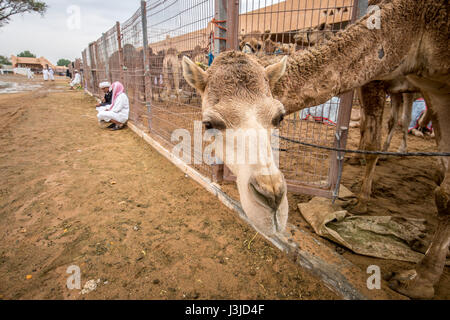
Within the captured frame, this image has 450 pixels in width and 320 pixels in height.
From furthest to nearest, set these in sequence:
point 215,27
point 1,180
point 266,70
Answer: point 1,180, point 215,27, point 266,70

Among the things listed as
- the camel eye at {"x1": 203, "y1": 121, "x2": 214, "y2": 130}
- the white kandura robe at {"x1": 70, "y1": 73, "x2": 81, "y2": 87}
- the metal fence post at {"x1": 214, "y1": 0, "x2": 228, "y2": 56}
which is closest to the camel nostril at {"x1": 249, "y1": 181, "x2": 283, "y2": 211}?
the camel eye at {"x1": 203, "y1": 121, "x2": 214, "y2": 130}

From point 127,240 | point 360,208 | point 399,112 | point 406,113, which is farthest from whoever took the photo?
point 406,113

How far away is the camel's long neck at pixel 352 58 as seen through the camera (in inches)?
91.3

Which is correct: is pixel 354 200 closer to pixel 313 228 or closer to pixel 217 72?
pixel 313 228

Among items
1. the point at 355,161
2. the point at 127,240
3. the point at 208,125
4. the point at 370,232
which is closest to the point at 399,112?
the point at 355,161

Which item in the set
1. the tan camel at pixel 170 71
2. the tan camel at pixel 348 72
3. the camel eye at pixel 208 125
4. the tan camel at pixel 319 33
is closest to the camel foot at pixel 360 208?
the tan camel at pixel 348 72

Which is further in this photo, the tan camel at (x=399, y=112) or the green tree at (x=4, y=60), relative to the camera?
the green tree at (x=4, y=60)

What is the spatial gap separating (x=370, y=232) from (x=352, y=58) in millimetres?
2126

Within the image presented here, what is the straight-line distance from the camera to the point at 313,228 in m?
2.96

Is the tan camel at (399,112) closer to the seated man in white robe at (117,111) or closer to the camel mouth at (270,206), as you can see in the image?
the camel mouth at (270,206)

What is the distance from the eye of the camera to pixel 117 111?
827 centimetres

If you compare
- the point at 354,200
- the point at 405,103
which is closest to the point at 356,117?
the point at 405,103

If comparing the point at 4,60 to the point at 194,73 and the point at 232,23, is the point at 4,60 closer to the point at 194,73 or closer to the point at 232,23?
the point at 232,23

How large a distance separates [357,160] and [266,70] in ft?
14.8
